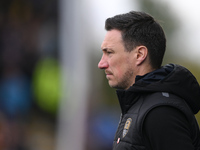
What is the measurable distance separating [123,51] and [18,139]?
12.4ft

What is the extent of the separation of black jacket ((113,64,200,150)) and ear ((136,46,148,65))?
124mm

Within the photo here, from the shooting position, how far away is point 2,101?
6.14 meters

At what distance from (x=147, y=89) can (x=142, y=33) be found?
1.46ft

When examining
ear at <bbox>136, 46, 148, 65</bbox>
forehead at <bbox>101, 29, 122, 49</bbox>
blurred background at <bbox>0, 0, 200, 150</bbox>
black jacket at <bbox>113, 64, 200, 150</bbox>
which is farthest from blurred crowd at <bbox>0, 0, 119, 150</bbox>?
black jacket at <bbox>113, 64, 200, 150</bbox>

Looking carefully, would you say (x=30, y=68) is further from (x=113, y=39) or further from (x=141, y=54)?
(x=141, y=54)

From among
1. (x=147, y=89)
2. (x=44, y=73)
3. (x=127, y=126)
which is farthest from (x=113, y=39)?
(x=44, y=73)

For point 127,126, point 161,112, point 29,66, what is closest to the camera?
point 161,112

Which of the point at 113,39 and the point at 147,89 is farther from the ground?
the point at 113,39

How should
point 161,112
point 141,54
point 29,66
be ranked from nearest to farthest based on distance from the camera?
point 161,112
point 141,54
point 29,66

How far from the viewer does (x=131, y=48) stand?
2658 millimetres

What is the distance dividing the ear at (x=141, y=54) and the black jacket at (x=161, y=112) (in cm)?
12

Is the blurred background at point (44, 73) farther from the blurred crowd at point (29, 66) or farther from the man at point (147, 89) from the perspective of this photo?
the man at point (147, 89)

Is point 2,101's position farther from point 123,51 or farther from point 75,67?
point 123,51

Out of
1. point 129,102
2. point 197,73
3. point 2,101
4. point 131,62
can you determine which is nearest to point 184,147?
point 129,102
